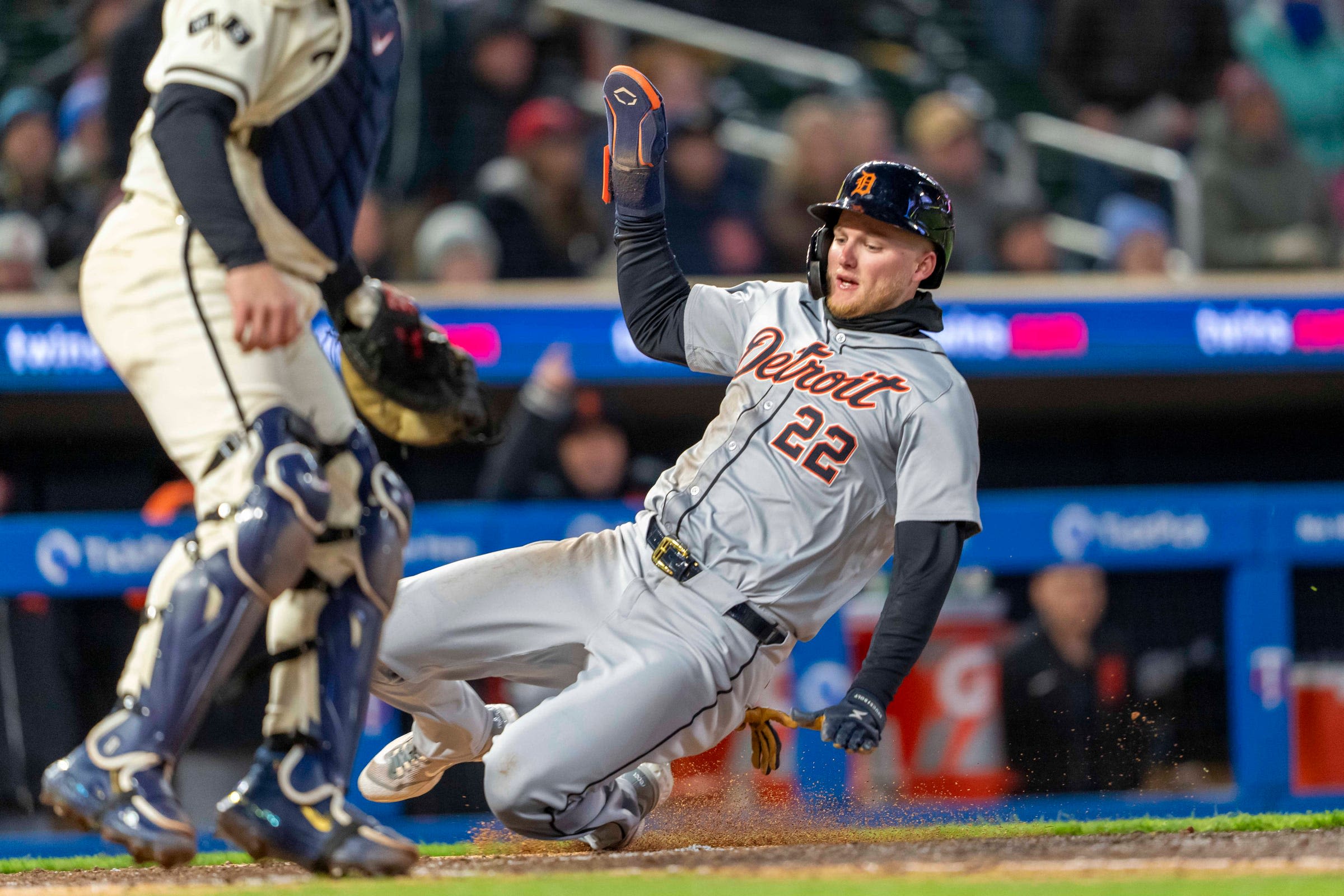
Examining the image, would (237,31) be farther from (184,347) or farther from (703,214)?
(703,214)

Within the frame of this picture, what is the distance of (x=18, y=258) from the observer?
6191mm

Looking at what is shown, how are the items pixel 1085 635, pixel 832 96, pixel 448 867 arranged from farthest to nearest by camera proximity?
pixel 832 96 < pixel 1085 635 < pixel 448 867

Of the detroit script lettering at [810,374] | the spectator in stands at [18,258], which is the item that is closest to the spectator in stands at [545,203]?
the spectator in stands at [18,258]

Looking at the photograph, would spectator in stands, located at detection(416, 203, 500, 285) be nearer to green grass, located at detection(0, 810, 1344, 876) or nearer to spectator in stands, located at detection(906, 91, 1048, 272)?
spectator in stands, located at detection(906, 91, 1048, 272)

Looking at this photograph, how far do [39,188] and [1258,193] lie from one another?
5.29 metres

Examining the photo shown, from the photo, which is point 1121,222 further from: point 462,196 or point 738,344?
point 738,344

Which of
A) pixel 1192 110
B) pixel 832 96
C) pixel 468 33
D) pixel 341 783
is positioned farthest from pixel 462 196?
pixel 341 783

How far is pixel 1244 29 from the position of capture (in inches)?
319

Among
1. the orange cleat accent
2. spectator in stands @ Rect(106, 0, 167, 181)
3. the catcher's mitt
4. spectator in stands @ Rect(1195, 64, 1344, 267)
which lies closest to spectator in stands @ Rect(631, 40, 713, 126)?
spectator in stands @ Rect(106, 0, 167, 181)

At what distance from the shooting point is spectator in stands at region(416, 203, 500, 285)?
641cm

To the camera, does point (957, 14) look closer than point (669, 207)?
No

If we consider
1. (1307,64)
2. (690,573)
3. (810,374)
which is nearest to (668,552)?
(690,573)

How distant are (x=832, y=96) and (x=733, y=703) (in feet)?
16.3

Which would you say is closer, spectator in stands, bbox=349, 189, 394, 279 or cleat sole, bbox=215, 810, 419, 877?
cleat sole, bbox=215, 810, 419, 877
